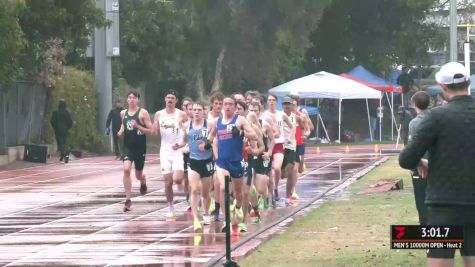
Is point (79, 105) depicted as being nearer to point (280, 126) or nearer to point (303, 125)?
point (303, 125)

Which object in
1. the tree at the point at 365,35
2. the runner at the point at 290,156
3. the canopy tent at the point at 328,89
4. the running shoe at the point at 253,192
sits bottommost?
the running shoe at the point at 253,192

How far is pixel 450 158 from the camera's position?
8.15 meters

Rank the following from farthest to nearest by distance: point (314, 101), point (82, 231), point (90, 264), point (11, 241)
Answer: point (314, 101), point (82, 231), point (11, 241), point (90, 264)

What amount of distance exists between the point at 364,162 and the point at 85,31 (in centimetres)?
869

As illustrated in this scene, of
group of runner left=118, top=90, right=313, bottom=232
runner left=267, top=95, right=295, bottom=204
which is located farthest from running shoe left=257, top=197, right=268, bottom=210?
runner left=267, top=95, right=295, bottom=204

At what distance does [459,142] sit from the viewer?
814cm

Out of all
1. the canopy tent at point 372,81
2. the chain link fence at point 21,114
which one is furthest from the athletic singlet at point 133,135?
the canopy tent at point 372,81

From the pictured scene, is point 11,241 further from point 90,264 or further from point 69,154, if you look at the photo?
point 69,154

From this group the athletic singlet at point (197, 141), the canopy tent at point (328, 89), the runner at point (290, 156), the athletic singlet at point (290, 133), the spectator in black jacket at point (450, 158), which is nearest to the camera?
the spectator in black jacket at point (450, 158)

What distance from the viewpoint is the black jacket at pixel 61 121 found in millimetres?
35156

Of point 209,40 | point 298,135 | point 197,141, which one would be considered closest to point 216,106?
point 197,141

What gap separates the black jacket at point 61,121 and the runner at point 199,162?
18183 mm

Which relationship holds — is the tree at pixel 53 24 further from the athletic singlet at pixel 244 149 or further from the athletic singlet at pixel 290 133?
the athletic singlet at pixel 244 149

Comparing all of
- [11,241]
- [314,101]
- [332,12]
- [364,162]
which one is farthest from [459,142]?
[332,12]
